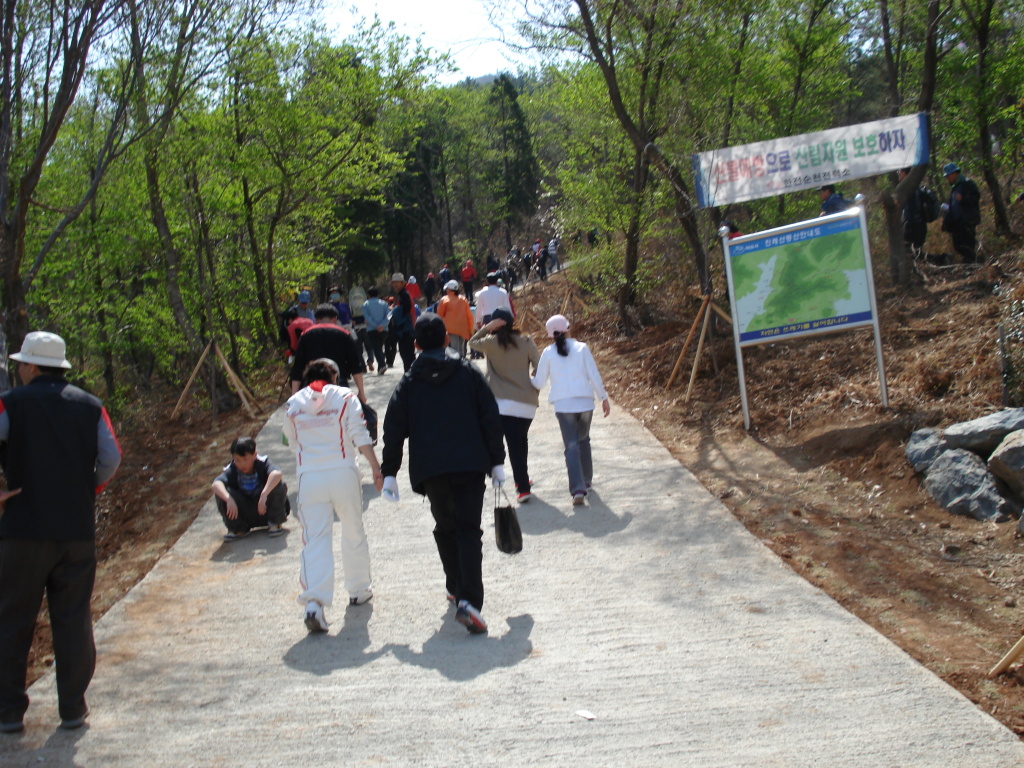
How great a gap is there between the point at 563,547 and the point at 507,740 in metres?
3.10

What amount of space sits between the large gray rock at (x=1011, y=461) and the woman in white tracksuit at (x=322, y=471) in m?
5.03

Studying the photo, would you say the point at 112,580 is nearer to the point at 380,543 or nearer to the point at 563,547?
the point at 380,543

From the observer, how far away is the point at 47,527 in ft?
15.6

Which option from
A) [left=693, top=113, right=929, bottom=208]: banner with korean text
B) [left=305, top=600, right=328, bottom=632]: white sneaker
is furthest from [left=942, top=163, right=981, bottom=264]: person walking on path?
[left=305, top=600, right=328, bottom=632]: white sneaker

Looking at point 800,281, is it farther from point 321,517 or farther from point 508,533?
point 321,517

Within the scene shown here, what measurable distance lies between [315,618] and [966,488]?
5.36m

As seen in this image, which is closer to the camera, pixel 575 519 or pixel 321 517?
pixel 321 517

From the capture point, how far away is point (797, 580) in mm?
6574

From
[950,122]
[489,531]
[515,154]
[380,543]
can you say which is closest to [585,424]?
[489,531]

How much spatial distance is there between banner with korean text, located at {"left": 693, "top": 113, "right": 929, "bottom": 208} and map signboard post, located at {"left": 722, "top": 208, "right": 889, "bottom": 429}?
82 centimetres

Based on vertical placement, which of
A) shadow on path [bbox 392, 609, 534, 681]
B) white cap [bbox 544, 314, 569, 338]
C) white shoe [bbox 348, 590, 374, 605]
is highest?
white cap [bbox 544, 314, 569, 338]

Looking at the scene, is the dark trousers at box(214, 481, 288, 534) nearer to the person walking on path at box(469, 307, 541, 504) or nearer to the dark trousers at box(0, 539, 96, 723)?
the person walking on path at box(469, 307, 541, 504)

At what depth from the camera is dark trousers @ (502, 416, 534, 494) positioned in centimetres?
861

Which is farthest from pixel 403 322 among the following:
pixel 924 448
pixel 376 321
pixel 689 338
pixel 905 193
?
pixel 924 448
